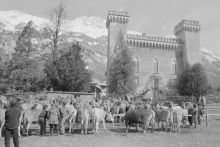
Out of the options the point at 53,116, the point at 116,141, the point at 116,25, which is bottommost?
the point at 116,141

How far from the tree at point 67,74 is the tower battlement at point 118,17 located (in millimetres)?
24687

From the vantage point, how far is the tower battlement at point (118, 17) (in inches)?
2171

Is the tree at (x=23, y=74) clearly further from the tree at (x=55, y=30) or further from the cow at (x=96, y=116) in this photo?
the cow at (x=96, y=116)

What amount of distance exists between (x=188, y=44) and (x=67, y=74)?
119ft

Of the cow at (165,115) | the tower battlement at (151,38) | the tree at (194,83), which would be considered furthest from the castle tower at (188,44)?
the cow at (165,115)

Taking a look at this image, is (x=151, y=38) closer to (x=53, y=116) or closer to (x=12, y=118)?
(x=53, y=116)

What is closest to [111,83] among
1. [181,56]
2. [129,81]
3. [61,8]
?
[129,81]

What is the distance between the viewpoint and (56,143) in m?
10.9

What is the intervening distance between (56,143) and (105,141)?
7.16ft

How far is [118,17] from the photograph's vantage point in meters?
55.4

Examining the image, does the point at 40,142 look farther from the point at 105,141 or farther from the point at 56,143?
the point at 105,141

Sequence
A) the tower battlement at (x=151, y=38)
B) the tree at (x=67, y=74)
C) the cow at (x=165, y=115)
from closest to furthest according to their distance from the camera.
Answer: the cow at (x=165, y=115) < the tree at (x=67, y=74) < the tower battlement at (x=151, y=38)

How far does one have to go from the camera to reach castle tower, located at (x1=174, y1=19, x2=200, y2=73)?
5766 centimetres

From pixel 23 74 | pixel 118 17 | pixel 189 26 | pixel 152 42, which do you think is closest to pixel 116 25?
pixel 118 17
